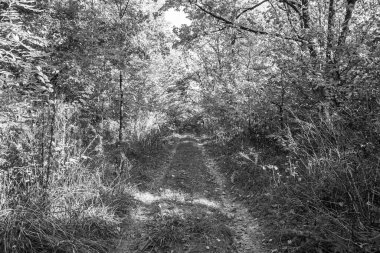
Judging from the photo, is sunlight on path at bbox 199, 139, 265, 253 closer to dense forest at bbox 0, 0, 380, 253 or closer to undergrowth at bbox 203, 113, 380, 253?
dense forest at bbox 0, 0, 380, 253

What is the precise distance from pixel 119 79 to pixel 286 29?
540 cm

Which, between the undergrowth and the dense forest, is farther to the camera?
the dense forest

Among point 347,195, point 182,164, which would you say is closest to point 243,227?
point 347,195

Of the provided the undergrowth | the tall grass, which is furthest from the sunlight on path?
the tall grass

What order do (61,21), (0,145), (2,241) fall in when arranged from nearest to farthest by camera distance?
1. (2,241)
2. (0,145)
3. (61,21)

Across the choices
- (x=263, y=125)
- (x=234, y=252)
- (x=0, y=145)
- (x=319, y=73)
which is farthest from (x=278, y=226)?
(x=263, y=125)

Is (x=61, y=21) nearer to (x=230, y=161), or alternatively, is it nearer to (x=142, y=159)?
(x=142, y=159)

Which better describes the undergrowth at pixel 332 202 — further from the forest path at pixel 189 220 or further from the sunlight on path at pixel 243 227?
the forest path at pixel 189 220

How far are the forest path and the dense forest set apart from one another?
0.10 feet

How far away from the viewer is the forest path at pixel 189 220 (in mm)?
4012

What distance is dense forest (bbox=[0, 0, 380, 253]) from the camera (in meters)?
3.35

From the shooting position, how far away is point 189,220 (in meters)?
4.62

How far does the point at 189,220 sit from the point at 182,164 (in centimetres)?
490

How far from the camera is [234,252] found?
3.88 m
